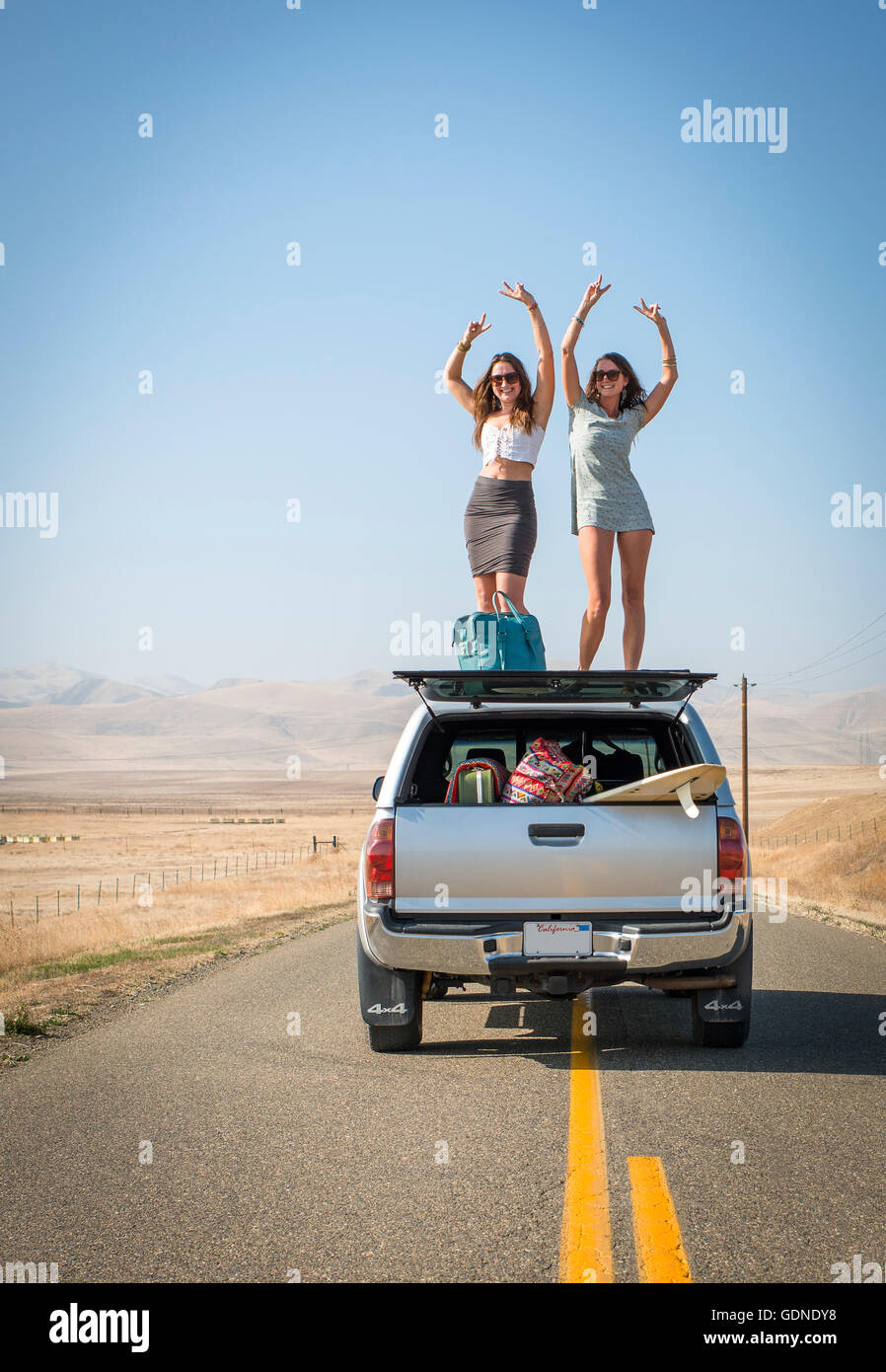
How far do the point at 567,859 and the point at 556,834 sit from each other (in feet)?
0.46

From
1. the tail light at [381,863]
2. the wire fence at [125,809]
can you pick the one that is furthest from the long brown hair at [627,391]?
the wire fence at [125,809]

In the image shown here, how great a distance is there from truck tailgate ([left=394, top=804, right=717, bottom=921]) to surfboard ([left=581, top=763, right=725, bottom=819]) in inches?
1.8

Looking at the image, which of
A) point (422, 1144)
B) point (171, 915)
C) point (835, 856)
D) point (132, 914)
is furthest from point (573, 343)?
point (835, 856)

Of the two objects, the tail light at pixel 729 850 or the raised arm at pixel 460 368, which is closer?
the tail light at pixel 729 850

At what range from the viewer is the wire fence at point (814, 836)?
5306 centimetres

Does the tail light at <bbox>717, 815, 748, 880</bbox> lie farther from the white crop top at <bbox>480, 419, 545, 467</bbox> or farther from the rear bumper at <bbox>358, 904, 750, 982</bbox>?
the white crop top at <bbox>480, 419, 545, 467</bbox>

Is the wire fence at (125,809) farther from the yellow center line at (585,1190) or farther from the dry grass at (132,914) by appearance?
the yellow center line at (585,1190)

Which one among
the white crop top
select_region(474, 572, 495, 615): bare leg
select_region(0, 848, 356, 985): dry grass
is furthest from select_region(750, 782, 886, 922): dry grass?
the white crop top

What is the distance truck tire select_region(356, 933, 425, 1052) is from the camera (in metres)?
5.95

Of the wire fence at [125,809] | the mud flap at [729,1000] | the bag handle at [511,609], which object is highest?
the bag handle at [511,609]

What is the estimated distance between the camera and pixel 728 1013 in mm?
6035

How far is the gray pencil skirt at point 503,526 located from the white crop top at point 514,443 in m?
0.17
